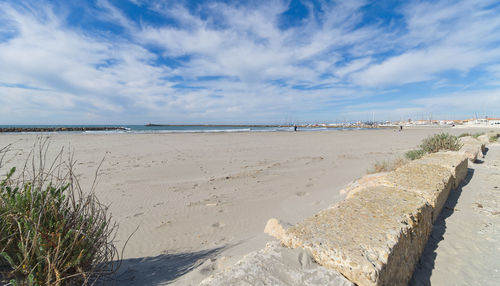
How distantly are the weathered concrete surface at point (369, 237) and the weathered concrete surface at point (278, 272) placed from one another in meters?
0.09

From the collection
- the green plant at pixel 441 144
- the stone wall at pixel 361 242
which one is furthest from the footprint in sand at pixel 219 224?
the green plant at pixel 441 144

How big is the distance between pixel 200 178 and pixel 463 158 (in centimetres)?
681

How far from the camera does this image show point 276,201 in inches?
210

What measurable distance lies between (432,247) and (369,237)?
1.58m

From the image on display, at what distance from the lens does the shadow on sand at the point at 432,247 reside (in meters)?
2.12

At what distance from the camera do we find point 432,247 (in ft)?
8.58

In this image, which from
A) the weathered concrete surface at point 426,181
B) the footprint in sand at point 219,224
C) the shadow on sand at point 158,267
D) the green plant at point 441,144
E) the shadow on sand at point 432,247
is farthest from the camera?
the green plant at point 441,144

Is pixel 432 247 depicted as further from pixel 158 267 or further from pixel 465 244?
pixel 158 267

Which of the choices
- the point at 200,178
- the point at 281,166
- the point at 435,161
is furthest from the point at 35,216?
the point at 281,166

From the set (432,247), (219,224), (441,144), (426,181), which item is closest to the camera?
Result: (432,247)

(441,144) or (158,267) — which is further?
(441,144)

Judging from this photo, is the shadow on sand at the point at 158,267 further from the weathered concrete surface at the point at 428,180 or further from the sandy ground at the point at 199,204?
the weathered concrete surface at the point at 428,180

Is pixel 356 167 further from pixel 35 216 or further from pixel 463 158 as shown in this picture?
pixel 35 216

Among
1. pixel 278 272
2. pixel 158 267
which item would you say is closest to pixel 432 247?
pixel 278 272
